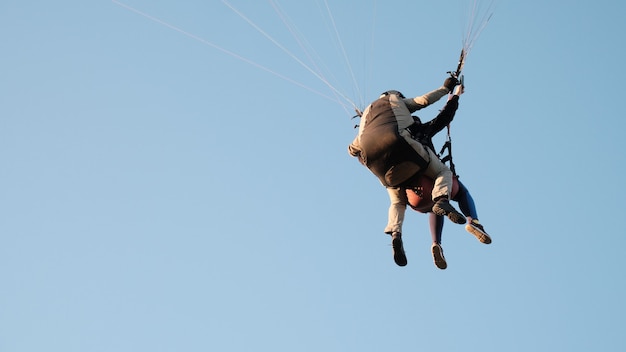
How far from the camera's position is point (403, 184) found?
8.98m

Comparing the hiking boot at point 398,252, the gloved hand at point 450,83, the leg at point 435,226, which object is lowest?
the hiking boot at point 398,252

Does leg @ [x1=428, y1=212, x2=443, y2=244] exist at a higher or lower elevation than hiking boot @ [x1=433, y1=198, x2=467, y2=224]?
higher

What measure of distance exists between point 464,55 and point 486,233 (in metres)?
1.73

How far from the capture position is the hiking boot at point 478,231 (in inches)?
339

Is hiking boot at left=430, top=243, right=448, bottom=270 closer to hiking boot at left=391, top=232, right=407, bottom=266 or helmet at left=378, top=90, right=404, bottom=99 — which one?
hiking boot at left=391, top=232, right=407, bottom=266

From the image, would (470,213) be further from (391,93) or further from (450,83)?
(391,93)

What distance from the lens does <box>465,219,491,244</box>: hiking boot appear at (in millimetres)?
8609

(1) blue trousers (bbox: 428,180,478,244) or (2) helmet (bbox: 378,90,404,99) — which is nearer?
(1) blue trousers (bbox: 428,180,478,244)

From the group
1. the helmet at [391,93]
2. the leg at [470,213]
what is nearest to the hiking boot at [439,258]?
the leg at [470,213]

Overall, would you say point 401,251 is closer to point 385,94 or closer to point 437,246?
point 437,246

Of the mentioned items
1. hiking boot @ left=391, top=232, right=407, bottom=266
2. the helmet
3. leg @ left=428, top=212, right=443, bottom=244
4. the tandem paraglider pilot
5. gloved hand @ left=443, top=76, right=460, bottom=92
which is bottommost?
hiking boot @ left=391, top=232, right=407, bottom=266

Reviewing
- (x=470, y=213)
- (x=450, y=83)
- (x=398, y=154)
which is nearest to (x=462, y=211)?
(x=470, y=213)

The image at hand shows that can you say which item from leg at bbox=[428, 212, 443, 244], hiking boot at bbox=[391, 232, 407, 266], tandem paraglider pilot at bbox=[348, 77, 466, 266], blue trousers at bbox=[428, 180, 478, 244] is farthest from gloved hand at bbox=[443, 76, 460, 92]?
hiking boot at bbox=[391, 232, 407, 266]

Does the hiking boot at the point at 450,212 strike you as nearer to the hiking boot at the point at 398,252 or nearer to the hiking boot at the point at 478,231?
the hiking boot at the point at 478,231
